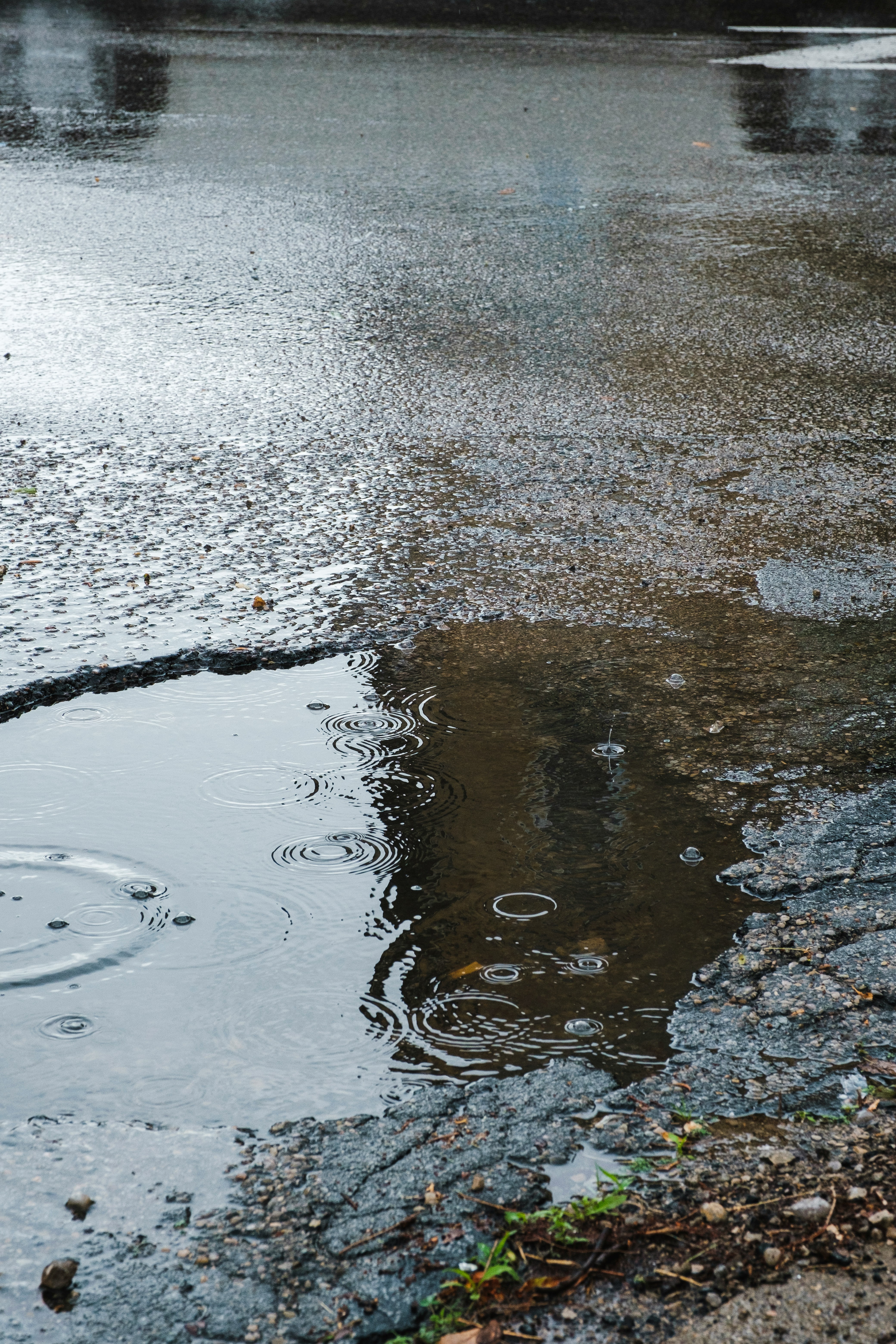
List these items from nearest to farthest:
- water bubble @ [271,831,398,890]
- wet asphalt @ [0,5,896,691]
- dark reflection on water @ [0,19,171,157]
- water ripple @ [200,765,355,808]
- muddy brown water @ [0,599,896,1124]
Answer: muddy brown water @ [0,599,896,1124], water bubble @ [271,831,398,890], water ripple @ [200,765,355,808], wet asphalt @ [0,5,896,691], dark reflection on water @ [0,19,171,157]

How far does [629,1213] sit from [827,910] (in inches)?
32.2

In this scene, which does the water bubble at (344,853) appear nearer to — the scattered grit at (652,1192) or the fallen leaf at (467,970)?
the fallen leaf at (467,970)

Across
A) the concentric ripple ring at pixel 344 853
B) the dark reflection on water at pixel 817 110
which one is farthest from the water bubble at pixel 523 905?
the dark reflection on water at pixel 817 110

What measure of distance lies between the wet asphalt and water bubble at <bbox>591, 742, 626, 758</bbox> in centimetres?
59

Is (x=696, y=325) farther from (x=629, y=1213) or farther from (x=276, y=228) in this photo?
(x=629, y=1213)

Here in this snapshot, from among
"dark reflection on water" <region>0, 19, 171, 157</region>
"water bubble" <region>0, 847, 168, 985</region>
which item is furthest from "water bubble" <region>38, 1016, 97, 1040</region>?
"dark reflection on water" <region>0, 19, 171, 157</region>

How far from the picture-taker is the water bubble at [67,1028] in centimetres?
200

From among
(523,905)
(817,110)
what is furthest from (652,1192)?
(817,110)

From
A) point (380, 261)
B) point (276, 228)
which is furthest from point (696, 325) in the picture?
point (276, 228)

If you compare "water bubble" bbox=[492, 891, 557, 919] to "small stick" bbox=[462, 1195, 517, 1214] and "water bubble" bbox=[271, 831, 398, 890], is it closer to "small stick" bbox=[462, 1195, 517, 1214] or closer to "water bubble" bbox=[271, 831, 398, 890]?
"water bubble" bbox=[271, 831, 398, 890]

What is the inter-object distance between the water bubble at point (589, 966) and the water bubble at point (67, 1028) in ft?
2.82

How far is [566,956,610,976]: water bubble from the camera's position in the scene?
2.12 m

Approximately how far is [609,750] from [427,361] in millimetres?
2627

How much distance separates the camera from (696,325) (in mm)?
5148
